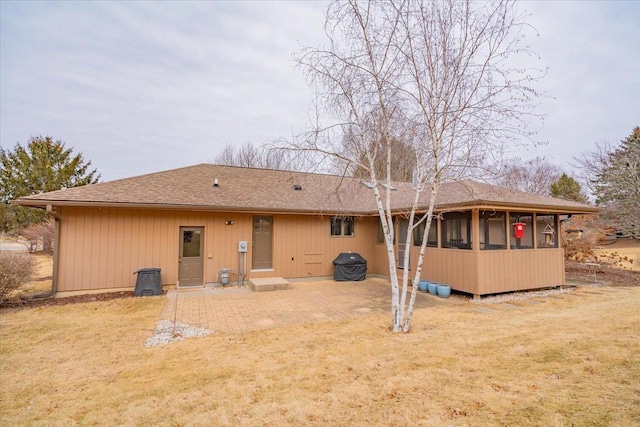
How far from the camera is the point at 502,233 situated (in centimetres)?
849

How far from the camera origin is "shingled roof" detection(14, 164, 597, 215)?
305 inches

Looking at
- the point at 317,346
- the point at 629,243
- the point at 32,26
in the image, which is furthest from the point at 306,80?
the point at 629,243

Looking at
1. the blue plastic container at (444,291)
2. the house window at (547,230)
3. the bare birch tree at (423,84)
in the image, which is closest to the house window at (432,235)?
the blue plastic container at (444,291)

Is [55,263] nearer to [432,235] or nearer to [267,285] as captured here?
[267,285]

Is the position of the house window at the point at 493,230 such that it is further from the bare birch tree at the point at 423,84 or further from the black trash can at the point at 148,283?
the black trash can at the point at 148,283

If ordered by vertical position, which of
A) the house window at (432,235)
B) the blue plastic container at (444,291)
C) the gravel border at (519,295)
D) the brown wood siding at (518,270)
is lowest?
the gravel border at (519,295)

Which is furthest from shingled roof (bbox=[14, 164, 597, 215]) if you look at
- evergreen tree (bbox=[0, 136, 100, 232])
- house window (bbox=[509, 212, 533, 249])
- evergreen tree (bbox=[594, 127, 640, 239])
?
evergreen tree (bbox=[0, 136, 100, 232])

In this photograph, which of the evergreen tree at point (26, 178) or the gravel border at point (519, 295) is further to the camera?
the evergreen tree at point (26, 178)

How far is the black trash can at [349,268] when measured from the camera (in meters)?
10.9

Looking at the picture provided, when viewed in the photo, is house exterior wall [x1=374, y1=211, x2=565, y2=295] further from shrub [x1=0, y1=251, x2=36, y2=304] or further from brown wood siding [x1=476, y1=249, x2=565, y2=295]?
shrub [x1=0, y1=251, x2=36, y2=304]

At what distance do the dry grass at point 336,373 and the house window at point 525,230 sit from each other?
2.90 meters

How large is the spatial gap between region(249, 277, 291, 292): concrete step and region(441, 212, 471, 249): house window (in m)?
4.99

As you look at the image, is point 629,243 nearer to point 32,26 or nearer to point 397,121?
point 397,121

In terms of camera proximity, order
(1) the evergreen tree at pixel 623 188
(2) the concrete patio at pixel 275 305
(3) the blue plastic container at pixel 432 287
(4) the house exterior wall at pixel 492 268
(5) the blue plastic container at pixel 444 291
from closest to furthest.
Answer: (2) the concrete patio at pixel 275 305
(4) the house exterior wall at pixel 492 268
(5) the blue plastic container at pixel 444 291
(3) the blue plastic container at pixel 432 287
(1) the evergreen tree at pixel 623 188
